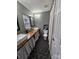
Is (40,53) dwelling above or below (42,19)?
below

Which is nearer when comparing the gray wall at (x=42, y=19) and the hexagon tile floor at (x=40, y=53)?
the hexagon tile floor at (x=40, y=53)

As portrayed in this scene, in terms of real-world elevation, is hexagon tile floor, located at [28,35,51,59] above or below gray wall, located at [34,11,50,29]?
→ below

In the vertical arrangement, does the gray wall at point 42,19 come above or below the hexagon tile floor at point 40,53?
above

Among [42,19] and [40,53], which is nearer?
[40,53]

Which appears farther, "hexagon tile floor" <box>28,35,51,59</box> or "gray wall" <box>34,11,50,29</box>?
"gray wall" <box>34,11,50,29</box>
